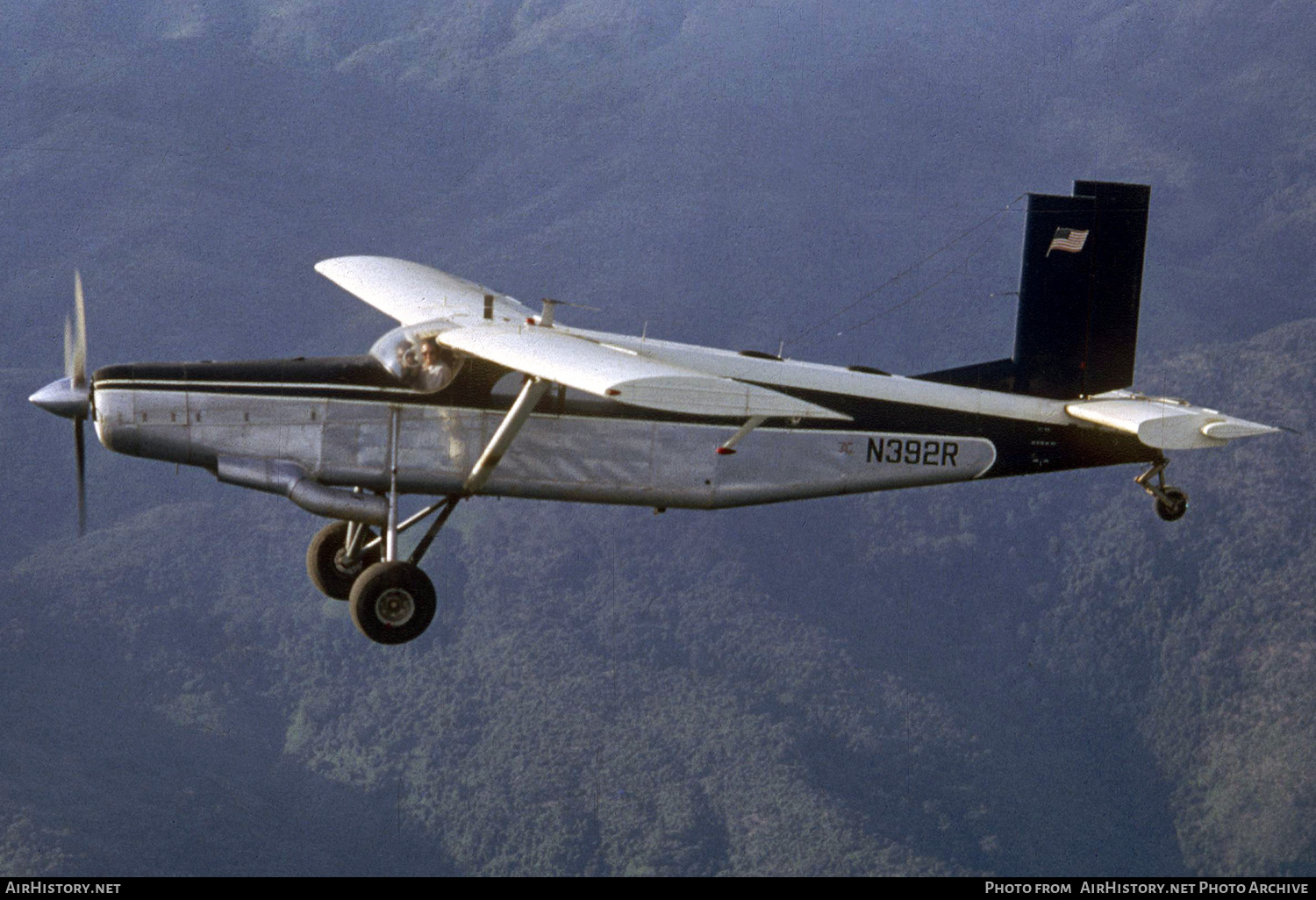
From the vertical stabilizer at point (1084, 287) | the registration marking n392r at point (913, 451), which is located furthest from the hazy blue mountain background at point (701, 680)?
the registration marking n392r at point (913, 451)

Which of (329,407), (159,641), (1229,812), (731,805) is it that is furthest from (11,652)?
(329,407)

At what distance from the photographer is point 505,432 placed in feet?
54.5

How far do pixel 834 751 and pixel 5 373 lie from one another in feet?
379

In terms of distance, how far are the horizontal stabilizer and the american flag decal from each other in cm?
319

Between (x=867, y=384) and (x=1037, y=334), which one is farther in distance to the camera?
(x=1037, y=334)

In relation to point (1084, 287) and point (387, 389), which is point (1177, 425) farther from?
point (387, 389)

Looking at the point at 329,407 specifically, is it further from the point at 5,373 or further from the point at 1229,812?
the point at 5,373

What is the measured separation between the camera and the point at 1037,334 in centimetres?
2041

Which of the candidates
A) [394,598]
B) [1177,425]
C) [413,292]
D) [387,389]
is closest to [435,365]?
[387,389]

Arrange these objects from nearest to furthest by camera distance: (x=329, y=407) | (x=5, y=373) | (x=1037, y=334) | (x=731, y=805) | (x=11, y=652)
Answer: (x=329, y=407), (x=1037, y=334), (x=731, y=805), (x=11, y=652), (x=5, y=373)

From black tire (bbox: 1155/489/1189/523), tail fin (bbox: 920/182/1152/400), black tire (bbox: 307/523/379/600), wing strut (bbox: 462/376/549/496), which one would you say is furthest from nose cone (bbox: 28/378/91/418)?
black tire (bbox: 1155/489/1189/523)

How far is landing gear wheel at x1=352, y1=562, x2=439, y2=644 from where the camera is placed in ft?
54.8

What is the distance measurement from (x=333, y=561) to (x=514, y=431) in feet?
13.1
